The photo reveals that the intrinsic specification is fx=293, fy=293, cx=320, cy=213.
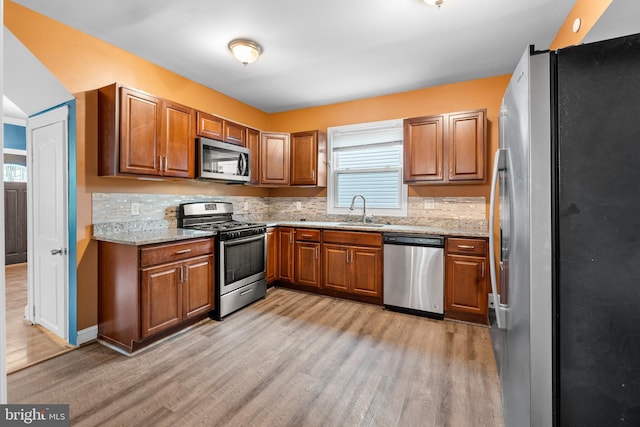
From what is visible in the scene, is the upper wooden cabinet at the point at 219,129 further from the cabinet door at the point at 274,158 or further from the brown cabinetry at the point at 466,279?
the brown cabinetry at the point at 466,279

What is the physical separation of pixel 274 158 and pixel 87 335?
2.90m

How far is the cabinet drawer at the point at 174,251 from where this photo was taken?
245 cm

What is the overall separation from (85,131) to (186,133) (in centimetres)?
86

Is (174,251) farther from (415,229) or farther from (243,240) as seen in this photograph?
(415,229)

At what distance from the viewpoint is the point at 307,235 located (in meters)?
3.88

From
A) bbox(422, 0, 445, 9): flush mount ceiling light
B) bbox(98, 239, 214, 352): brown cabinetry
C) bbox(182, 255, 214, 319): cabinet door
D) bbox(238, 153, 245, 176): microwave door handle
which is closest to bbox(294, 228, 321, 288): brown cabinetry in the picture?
bbox(238, 153, 245, 176): microwave door handle

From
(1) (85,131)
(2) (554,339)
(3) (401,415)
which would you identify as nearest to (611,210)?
(2) (554,339)

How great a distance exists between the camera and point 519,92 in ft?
3.88

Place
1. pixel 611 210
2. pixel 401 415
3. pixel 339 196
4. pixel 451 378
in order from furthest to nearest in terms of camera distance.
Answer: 1. pixel 339 196
2. pixel 451 378
3. pixel 401 415
4. pixel 611 210

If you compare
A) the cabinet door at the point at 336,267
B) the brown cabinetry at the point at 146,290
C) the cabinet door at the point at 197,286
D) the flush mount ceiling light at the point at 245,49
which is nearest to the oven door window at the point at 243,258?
the cabinet door at the point at 197,286

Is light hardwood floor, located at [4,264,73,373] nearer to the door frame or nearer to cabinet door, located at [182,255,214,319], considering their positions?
the door frame

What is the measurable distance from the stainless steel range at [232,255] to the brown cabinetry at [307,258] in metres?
0.45

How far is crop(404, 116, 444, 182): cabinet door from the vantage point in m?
3.39

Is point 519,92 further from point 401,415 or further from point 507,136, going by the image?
point 401,415
